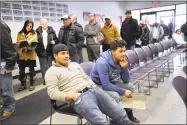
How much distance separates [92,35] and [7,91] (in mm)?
2462

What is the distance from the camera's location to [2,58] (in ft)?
7.98

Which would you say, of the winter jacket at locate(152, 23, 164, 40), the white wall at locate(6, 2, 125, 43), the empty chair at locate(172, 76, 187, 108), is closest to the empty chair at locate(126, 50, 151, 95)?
the empty chair at locate(172, 76, 187, 108)

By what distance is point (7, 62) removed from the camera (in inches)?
94.9

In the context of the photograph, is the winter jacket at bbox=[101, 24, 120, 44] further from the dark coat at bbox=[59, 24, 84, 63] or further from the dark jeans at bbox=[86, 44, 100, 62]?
the dark coat at bbox=[59, 24, 84, 63]

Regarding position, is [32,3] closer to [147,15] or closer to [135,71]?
[135,71]

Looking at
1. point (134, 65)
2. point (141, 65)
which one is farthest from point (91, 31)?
point (134, 65)

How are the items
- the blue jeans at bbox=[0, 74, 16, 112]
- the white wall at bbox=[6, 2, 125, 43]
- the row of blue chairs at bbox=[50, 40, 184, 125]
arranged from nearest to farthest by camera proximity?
the row of blue chairs at bbox=[50, 40, 184, 125]
the blue jeans at bbox=[0, 74, 16, 112]
the white wall at bbox=[6, 2, 125, 43]

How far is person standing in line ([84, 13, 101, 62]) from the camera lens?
454cm

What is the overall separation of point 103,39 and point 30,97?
2.05 meters

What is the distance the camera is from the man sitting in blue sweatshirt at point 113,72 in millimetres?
2080

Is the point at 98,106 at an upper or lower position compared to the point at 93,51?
lower

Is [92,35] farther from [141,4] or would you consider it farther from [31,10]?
[141,4]

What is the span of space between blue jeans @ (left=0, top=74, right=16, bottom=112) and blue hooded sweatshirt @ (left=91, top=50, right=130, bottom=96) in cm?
108

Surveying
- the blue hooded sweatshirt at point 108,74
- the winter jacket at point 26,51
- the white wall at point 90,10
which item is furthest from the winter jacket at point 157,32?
the blue hooded sweatshirt at point 108,74
